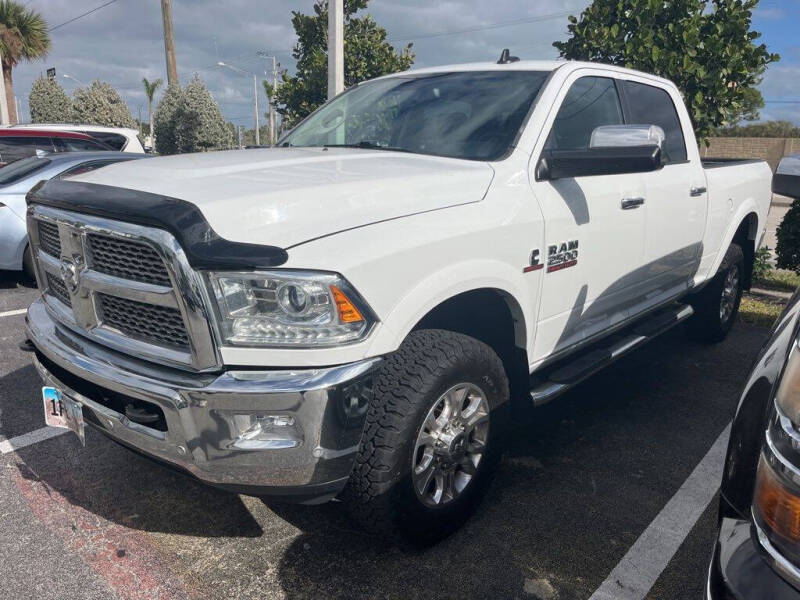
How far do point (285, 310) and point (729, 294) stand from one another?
15.3ft

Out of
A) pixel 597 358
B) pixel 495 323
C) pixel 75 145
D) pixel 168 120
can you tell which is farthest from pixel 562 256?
pixel 168 120

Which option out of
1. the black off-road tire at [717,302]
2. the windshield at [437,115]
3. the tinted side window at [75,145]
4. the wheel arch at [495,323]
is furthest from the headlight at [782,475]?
the tinted side window at [75,145]

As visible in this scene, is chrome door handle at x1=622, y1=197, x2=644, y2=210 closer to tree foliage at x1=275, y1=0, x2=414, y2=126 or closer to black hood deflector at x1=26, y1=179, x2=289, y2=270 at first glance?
black hood deflector at x1=26, y1=179, x2=289, y2=270

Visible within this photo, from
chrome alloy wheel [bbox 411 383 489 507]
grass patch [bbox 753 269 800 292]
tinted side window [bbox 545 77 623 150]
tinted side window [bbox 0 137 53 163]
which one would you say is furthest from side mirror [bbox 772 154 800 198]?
tinted side window [bbox 0 137 53 163]

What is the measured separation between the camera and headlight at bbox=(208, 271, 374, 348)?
6.56 feet

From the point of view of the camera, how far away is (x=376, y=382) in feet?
7.10

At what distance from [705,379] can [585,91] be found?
2.39 metres

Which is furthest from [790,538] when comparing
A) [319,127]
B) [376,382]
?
[319,127]

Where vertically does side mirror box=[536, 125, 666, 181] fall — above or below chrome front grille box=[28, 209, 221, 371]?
above

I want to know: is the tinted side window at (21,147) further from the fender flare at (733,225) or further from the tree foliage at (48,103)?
the tree foliage at (48,103)

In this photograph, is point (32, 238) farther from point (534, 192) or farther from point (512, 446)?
point (512, 446)

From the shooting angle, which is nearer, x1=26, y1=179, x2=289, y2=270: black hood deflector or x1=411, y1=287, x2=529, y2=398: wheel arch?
x1=26, y1=179, x2=289, y2=270: black hood deflector

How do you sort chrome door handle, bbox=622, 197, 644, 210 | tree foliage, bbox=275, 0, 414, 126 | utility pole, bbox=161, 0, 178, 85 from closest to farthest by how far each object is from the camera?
chrome door handle, bbox=622, 197, 644, 210 < tree foliage, bbox=275, 0, 414, 126 < utility pole, bbox=161, 0, 178, 85

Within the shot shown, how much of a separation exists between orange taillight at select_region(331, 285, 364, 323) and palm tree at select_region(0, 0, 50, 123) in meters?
32.1
